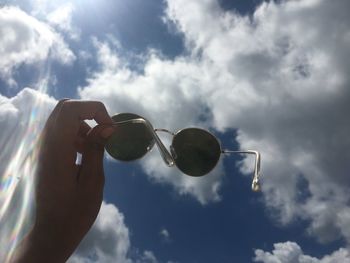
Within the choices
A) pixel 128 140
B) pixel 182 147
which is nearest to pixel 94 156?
pixel 128 140

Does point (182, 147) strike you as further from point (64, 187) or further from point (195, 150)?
point (64, 187)

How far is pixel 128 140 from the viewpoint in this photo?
476 cm

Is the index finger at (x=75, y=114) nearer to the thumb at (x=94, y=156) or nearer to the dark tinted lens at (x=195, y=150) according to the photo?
the thumb at (x=94, y=156)

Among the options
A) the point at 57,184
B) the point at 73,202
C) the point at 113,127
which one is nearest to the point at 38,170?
the point at 57,184

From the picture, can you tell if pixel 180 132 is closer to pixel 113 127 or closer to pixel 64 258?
pixel 113 127

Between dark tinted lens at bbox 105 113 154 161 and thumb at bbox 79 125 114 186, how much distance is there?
1.66m

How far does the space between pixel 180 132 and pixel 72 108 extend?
2.59 meters

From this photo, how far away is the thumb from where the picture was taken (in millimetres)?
2680

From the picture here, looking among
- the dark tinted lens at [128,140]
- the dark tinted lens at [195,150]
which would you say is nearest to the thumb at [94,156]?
the dark tinted lens at [128,140]

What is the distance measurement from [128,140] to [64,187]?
7.64ft

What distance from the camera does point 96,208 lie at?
2.75 metres

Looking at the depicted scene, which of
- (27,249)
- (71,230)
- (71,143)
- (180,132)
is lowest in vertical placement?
(27,249)

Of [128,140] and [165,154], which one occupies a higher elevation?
[128,140]

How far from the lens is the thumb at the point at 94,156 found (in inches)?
105
